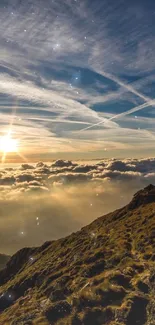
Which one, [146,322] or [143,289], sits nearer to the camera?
[146,322]

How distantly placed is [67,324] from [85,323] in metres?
10.4

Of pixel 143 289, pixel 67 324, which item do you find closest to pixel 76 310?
pixel 67 324

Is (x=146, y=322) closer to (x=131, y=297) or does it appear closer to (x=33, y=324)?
(x=131, y=297)

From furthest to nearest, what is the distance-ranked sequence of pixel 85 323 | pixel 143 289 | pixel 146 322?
1. pixel 143 289
2. pixel 85 323
3. pixel 146 322

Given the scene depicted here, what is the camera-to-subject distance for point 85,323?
18050 centimetres

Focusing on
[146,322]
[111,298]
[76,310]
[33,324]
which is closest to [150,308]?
[146,322]

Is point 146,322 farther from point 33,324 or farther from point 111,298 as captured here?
point 33,324

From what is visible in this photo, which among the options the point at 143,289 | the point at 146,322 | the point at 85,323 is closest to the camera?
the point at 146,322

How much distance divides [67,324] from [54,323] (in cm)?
938

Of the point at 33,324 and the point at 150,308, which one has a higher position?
the point at 150,308

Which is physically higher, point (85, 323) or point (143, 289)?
point (143, 289)

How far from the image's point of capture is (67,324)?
181500mm

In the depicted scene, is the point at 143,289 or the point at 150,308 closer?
the point at 150,308

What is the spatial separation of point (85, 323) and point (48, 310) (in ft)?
97.7
